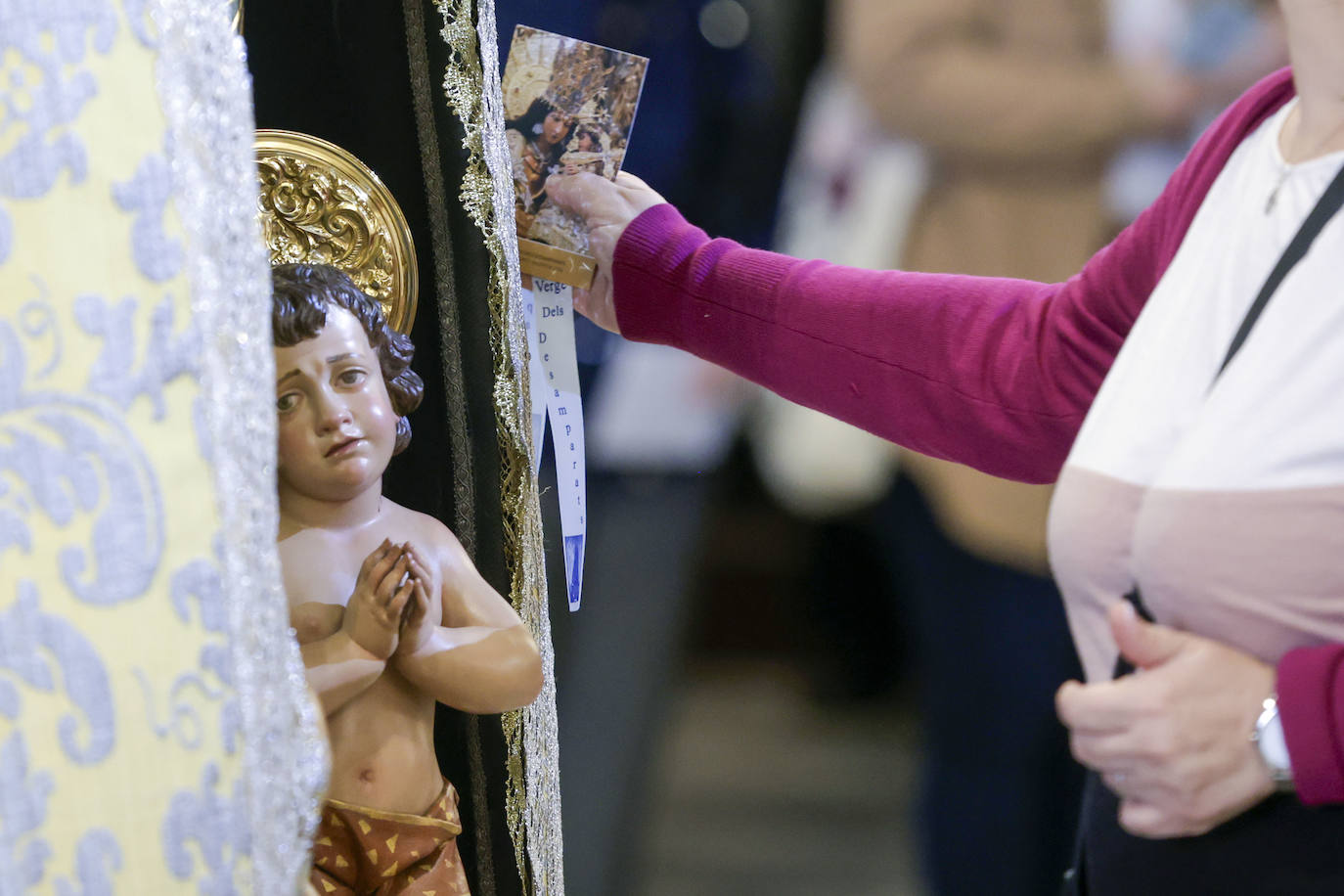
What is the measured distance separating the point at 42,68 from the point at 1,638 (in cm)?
25

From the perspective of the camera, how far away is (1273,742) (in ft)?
1.93

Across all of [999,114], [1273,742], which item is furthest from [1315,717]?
[999,114]

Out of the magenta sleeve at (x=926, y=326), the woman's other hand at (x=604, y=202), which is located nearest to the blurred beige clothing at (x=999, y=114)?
the magenta sleeve at (x=926, y=326)

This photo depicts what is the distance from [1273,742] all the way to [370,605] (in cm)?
53

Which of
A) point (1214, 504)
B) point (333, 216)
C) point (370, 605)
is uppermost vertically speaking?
point (333, 216)

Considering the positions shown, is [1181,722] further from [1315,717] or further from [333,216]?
[333,216]

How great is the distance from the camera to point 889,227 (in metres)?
1.03

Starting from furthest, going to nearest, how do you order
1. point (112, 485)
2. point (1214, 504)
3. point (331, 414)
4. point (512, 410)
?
point (512, 410) → point (331, 414) → point (1214, 504) → point (112, 485)

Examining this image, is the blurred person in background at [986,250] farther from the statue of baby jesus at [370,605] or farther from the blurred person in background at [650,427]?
the statue of baby jesus at [370,605]

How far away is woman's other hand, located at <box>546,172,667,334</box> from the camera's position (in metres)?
0.91

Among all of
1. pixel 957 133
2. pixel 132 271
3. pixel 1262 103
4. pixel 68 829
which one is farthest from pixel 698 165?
pixel 68 829

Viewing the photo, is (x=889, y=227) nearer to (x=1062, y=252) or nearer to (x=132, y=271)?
(x=1062, y=252)

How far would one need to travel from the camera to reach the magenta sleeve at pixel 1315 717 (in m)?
0.56

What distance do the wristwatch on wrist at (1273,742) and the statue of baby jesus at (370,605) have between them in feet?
1.47
